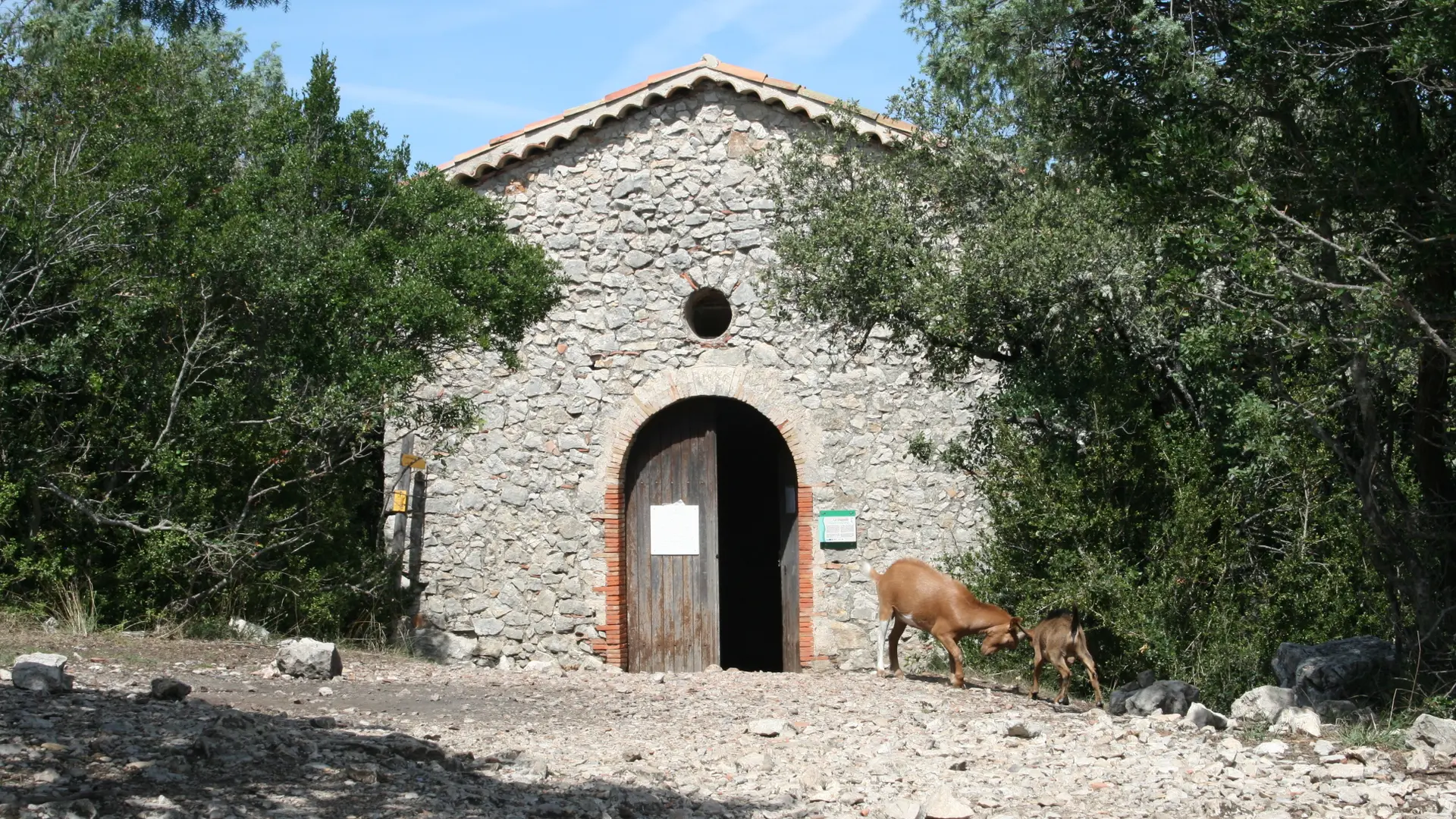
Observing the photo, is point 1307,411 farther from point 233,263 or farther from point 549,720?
point 233,263

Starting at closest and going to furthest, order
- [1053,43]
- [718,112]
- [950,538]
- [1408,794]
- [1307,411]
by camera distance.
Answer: [1408,794] → [1307,411] → [1053,43] → [950,538] → [718,112]

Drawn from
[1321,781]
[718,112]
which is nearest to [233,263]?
[718,112]

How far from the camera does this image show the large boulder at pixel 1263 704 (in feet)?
25.4

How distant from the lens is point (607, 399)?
13141 mm

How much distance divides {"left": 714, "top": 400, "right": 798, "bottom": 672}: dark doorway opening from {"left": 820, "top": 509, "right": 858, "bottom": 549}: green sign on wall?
417cm

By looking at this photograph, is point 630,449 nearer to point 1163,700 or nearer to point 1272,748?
point 1163,700

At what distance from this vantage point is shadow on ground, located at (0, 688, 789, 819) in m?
4.63

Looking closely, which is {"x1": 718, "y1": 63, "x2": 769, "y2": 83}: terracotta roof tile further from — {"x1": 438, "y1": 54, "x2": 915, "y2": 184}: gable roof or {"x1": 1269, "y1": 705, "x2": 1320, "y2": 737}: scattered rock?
{"x1": 1269, "y1": 705, "x2": 1320, "y2": 737}: scattered rock

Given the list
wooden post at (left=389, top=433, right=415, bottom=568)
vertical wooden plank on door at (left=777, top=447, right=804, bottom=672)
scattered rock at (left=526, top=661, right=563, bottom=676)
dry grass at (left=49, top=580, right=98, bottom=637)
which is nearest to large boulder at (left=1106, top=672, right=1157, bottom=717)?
vertical wooden plank on door at (left=777, top=447, right=804, bottom=672)

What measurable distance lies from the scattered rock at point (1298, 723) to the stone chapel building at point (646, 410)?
5543mm

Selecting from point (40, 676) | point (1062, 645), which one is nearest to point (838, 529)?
point (1062, 645)

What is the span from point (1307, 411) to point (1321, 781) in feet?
7.45

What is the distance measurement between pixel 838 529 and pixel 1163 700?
4.68m

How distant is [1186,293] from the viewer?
7.78m
